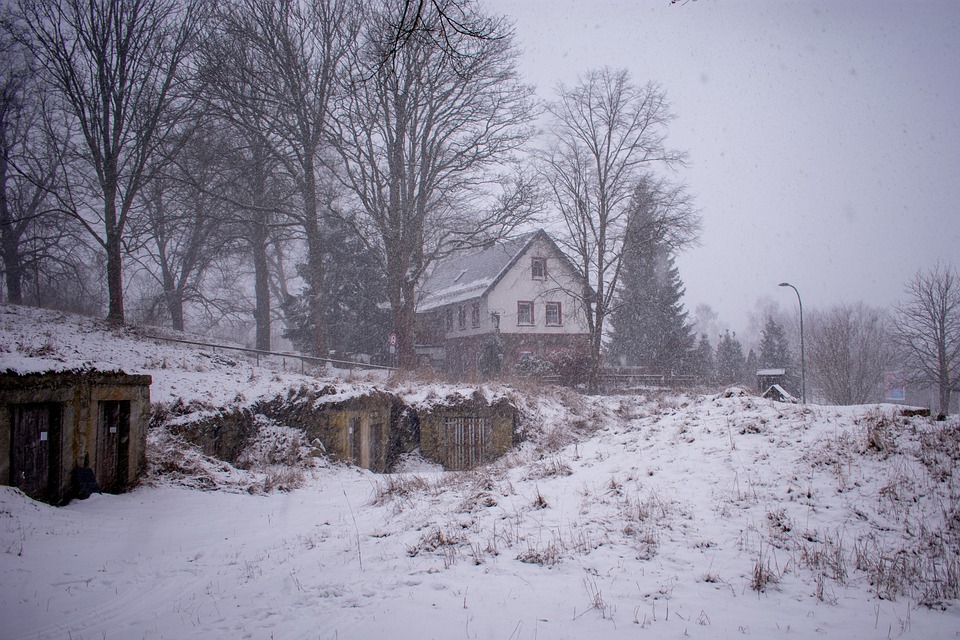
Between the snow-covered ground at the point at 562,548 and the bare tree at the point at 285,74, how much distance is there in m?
14.0

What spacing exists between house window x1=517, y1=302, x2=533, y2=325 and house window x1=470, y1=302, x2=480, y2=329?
2.81 meters

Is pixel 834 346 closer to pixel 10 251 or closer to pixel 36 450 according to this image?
pixel 36 450

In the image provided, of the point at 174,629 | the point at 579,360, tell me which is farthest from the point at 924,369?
the point at 174,629

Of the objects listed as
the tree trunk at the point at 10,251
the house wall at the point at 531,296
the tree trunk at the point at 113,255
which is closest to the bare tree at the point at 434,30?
the tree trunk at the point at 113,255

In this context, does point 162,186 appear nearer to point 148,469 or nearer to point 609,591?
point 148,469

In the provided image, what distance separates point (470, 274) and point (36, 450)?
115 feet

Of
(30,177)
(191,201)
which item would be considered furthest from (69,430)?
(191,201)

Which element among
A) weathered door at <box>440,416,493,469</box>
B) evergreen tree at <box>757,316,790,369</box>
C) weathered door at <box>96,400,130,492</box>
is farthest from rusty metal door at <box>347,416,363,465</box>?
evergreen tree at <box>757,316,790,369</box>

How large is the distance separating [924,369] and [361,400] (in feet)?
106

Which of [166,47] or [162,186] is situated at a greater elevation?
[166,47]

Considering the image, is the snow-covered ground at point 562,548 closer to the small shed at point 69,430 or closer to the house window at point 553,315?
the small shed at point 69,430

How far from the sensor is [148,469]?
35.2 ft

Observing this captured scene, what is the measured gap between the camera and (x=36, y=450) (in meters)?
8.57

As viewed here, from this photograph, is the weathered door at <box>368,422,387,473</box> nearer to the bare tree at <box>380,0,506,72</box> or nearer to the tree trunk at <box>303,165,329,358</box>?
the tree trunk at <box>303,165,329,358</box>
